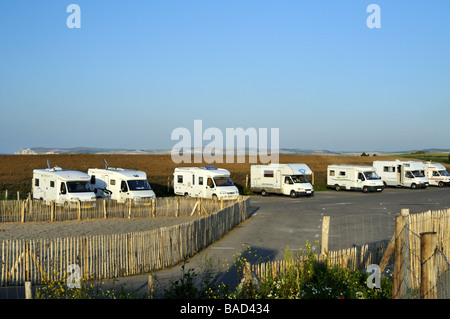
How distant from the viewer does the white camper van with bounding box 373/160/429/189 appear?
48125 millimetres

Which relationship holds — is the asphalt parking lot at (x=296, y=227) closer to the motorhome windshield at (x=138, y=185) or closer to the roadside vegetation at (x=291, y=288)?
the roadside vegetation at (x=291, y=288)

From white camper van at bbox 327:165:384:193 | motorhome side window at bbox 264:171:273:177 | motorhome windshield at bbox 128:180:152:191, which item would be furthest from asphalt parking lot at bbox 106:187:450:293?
motorhome windshield at bbox 128:180:152:191

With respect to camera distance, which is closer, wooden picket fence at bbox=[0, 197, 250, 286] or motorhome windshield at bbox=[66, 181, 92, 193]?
wooden picket fence at bbox=[0, 197, 250, 286]

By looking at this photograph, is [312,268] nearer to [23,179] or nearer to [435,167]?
[23,179]

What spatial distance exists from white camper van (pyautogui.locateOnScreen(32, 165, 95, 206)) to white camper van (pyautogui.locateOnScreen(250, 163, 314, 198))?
16.3 m

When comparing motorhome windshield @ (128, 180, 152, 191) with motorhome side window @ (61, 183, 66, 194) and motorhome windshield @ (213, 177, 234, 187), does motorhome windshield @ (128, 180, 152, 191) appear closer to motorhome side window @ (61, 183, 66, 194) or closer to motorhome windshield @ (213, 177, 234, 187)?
motorhome side window @ (61, 183, 66, 194)

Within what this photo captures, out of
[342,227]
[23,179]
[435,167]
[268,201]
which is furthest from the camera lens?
[435,167]

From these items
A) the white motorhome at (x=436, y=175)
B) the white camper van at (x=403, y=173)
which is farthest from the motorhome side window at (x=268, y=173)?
the white motorhome at (x=436, y=175)

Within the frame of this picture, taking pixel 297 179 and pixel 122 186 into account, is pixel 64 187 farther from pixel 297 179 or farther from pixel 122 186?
pixel 297 179

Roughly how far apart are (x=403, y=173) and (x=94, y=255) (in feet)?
138

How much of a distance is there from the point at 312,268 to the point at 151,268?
5984 millimetres

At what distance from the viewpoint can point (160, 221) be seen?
995 inches

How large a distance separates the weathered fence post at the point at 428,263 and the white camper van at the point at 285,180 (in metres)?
31.9
